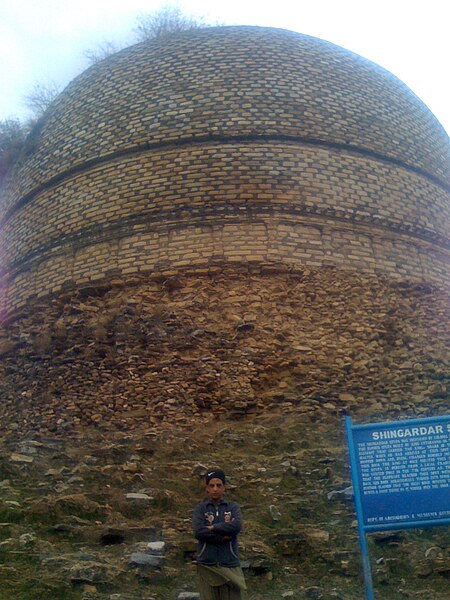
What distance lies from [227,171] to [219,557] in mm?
6379

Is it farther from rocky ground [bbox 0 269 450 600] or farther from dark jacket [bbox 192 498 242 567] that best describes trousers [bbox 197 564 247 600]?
rocky ground [bbox 0 269 450 600]

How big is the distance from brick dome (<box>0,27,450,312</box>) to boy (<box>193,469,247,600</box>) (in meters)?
5.27

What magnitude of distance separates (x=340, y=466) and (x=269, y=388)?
6.06ft

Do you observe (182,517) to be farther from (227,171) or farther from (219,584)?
(227,171)

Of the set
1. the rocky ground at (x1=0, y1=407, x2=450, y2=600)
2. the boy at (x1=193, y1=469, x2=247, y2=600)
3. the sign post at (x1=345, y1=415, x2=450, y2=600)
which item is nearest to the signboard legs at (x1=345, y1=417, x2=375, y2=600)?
the sign post at (x1=345, y1=415, x2=450, y2=600)

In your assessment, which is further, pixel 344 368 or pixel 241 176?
pixel 241 176

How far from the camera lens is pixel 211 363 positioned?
8.11 m

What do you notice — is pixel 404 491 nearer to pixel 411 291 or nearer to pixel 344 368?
pixel 344 368

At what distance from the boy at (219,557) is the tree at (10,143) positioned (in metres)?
9.27

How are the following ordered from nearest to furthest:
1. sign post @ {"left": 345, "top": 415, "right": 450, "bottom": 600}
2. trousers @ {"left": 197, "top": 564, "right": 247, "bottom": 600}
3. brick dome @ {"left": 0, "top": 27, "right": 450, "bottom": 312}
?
trousers @ {"left": 197, "top": 564, "right": 247, "bottom": 600} < sign post @ {"left": 345, "top": 415, "right": 450, "bottom": 600} < brick dome @ {"left": 0, "top": 27, "right": 450, "bottom": 312}

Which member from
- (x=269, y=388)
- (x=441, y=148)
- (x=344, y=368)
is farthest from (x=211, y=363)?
(x=441, y=148)

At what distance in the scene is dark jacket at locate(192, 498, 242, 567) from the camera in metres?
3.78

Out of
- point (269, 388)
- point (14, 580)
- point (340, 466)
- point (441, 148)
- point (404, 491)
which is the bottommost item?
point (14, 580)

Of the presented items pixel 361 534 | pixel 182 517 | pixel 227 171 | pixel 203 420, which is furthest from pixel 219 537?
pixel 227 171
